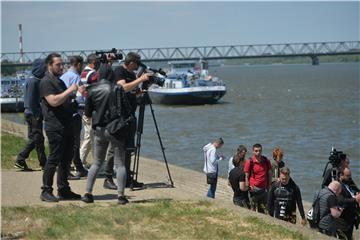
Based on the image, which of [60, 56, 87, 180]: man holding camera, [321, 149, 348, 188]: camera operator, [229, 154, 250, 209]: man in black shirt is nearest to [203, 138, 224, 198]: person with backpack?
[229, 154, 250, 209]: man in black shirt

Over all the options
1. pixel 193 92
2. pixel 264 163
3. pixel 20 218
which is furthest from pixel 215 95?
pixel 20 218

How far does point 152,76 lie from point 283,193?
253cm

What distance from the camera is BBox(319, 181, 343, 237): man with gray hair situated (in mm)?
8180

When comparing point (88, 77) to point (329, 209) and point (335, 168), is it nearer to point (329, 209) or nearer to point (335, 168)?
point (335, 168)

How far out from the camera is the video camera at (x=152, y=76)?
8270 mm

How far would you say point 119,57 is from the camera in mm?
9055

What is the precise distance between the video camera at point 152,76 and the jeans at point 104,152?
3.04ft

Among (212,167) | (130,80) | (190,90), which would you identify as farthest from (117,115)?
(190,90)

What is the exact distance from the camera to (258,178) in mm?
10156

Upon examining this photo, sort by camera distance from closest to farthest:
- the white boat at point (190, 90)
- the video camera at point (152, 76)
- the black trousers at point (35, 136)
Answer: the video camera at point (152, 76) → the black trousers at point (35, 136) → the white boat at point (190, 90)

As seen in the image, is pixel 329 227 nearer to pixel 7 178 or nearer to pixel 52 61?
pixel 52 61


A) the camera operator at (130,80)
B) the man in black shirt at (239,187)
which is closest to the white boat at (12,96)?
the man in black shirt at (239,187)

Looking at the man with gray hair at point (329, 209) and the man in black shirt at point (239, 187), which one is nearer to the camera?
the man with gray hair at point (329, 209)

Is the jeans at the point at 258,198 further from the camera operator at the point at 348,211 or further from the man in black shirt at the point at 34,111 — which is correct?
the man in black shirt at the point at 34,111
